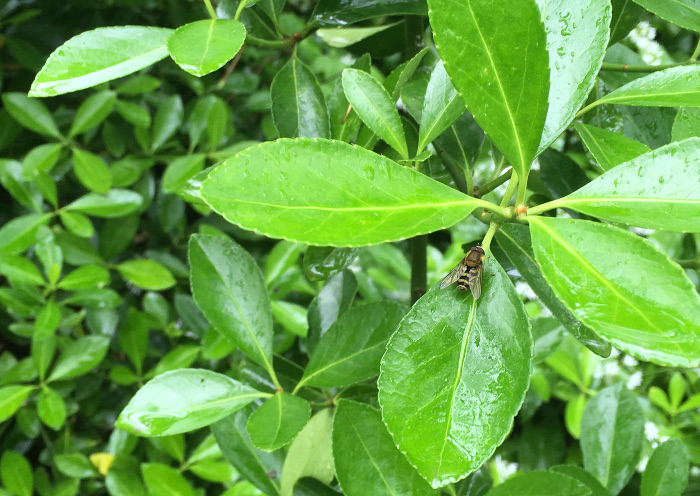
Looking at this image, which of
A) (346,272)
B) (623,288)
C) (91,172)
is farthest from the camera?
(91,172)

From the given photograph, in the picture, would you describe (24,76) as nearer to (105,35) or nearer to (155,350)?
(155,350)

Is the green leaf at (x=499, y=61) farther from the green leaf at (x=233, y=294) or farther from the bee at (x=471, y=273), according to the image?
the green leaf at (x=233, y=294)

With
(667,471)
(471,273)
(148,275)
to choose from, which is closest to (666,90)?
(471,273)

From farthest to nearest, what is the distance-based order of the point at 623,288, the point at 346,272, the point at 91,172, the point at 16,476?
the point at 91,172
the point at 16,476
the point at 346,272
the point at 623,288

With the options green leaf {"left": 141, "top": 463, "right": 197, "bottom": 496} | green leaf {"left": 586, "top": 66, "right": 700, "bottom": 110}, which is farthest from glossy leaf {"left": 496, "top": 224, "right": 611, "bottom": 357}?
green leaf {"left": 141, "top": 463, "right": 197, "bottom": 496}

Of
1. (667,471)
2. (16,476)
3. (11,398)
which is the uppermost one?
(667,471)

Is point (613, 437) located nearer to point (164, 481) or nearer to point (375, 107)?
point (375, 107)

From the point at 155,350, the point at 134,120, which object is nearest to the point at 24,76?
the point at 134,120
